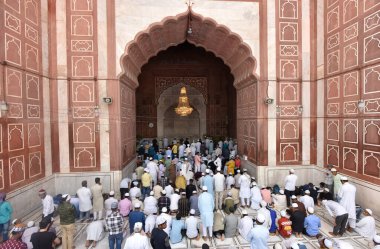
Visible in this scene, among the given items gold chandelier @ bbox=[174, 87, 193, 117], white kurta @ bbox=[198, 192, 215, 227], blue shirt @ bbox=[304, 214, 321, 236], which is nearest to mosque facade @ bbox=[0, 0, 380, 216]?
blue shirt @ bbox=[304, 214, 321, 236]

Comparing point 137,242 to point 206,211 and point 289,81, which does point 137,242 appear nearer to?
point 206,211

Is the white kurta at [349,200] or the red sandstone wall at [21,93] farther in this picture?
the red sandstone wall at [21,93]

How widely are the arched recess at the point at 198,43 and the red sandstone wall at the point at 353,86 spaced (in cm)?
233

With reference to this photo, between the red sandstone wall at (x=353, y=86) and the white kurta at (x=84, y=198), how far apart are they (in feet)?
22.5

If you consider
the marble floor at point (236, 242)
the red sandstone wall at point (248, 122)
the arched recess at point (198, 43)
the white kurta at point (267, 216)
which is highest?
the arched recess at point (198, 43)

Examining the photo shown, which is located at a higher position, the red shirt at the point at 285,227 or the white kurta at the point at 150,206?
the white kurta at the point at 150,206

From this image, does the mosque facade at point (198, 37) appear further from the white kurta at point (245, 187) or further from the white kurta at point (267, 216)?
the white kurta at point (267, 216)

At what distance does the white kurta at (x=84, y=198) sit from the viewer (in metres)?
5.46

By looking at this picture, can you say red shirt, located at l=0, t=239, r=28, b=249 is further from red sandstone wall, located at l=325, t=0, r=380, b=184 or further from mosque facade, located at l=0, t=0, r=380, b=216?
red sandstone wall, located at l=325, t=0, r=380, b=184

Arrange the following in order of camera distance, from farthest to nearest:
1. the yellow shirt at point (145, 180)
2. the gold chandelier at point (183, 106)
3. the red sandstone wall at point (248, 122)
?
the gold chandelier at point (183, 106)
the red sandstone wall at point (248, 122)
the yellow shirt at point (145, 180)

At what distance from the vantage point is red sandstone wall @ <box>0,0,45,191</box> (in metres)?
5.17

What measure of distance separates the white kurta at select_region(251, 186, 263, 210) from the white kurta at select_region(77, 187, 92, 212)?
4.03m

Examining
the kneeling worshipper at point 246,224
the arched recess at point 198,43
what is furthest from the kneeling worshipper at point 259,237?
the arched recess at point 198,43

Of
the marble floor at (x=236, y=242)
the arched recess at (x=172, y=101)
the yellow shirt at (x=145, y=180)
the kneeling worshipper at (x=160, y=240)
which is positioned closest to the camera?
the kneeling worshipper at (x=160, y=240)
